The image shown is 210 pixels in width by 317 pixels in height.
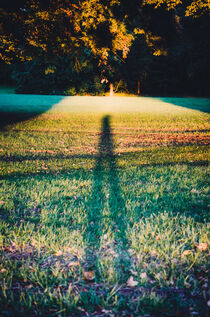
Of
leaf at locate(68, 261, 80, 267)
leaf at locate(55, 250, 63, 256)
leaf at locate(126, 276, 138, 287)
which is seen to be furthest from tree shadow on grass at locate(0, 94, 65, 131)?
leaf at locate(126, 276, 138, 287)

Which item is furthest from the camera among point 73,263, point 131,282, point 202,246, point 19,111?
point 19,111

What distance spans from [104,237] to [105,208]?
90cm

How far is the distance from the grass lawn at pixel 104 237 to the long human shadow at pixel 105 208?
0.02m

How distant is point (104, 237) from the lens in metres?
3.36

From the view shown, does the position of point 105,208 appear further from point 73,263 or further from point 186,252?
point 186,252

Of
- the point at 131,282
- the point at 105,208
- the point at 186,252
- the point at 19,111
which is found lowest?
the point at 131,282

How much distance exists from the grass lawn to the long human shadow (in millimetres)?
17

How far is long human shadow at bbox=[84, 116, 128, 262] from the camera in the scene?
11.1ft

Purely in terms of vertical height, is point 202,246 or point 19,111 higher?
point 19,111

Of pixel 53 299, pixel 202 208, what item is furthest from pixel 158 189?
pixel 53 299

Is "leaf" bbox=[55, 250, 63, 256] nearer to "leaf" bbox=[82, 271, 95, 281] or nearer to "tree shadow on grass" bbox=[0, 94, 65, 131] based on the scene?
"leaf" bbox=[82, 271, 95, 281]

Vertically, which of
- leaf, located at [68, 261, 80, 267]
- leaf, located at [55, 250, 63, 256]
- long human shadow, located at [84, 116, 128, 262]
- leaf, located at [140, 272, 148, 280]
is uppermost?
long human shadow, located at [84, 116, 128, 262]

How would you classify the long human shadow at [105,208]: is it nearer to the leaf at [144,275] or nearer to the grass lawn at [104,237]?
the grass lawn at [104,237]

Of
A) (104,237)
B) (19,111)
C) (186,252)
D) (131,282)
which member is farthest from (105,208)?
(19,111)
